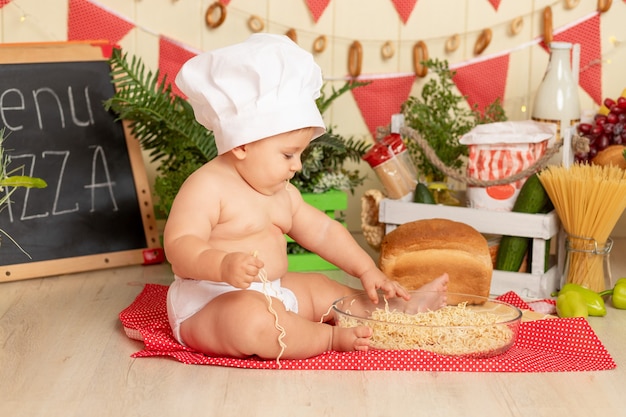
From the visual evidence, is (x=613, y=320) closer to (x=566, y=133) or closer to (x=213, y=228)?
(x=566, y=133)

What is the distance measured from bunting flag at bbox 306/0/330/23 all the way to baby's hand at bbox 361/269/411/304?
1097 millimetres

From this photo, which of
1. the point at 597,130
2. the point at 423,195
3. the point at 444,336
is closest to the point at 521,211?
the point at 423,195

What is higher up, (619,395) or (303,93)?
(303,93)

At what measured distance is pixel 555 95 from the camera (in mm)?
2449

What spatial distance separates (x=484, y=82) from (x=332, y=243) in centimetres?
111

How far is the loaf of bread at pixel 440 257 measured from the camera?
207 centimetres

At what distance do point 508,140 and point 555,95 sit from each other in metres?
0.35

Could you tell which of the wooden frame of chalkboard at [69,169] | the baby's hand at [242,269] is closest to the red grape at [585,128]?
the wooden frame of chalkboard at [69,169]

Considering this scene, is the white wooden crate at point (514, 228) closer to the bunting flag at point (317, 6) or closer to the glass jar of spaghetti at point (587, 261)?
the glass jar of spaghetti at point (587, 261)

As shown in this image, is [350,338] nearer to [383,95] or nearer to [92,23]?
[383,95]

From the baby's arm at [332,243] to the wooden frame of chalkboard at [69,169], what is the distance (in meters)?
0.68

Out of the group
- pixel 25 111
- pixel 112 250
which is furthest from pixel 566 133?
pixel 25 111

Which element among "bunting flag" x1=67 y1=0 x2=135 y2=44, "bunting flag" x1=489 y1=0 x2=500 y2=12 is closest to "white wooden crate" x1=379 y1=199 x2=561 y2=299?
"bunting flag" x1=489 y1=0 x2=500 y2=12

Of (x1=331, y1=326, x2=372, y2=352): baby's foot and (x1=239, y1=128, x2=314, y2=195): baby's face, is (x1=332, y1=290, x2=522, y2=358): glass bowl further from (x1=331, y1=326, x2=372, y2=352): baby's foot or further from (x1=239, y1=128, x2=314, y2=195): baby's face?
(x1=239, y1=128, x2=314, y2=195): baby's face
